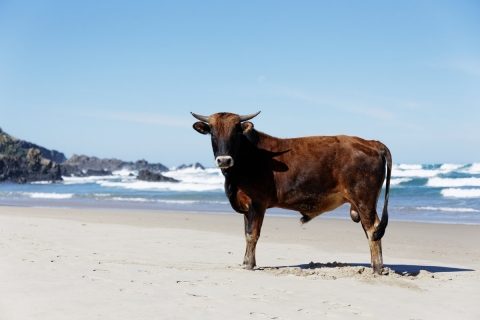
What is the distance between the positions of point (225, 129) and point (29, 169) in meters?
62.4

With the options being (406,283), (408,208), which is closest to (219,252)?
(406,283)

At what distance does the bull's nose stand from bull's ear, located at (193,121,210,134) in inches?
28.1

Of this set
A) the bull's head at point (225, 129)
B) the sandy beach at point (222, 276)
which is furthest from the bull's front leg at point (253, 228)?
the bull's head at point (225, 129)

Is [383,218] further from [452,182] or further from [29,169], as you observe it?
[29,169]

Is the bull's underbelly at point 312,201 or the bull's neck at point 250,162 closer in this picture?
the bull's underbelly at point 312,201

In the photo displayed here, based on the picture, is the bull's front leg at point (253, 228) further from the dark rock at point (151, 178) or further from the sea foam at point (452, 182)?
the dark rock at point (151, 178)

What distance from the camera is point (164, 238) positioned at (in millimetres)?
12094

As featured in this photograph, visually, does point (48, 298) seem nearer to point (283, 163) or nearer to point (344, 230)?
point (283, 163)

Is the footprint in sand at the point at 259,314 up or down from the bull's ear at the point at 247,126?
down

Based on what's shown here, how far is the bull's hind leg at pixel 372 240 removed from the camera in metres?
8.03

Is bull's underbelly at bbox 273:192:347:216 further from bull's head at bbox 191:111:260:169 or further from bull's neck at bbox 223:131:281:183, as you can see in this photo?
bull's head at bbox 191:111:260:169

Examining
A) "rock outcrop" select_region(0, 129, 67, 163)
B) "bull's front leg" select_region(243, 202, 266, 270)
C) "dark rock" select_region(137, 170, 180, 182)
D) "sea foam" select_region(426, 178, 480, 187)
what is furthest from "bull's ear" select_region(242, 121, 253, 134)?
"rock outcrop" select_region(0, 129, 67, 163)

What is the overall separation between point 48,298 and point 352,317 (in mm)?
2987

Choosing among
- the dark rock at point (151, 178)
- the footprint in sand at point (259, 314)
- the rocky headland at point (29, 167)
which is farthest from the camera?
the rocky headland at point (29, 167)
